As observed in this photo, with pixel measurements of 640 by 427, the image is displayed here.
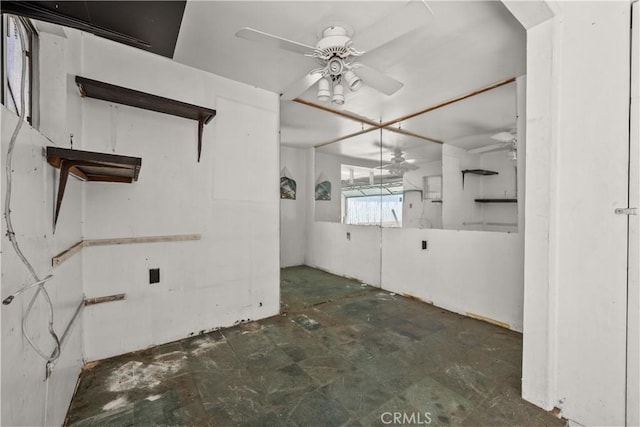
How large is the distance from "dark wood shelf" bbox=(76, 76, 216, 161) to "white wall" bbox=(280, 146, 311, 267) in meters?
3.06

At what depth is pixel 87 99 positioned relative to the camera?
216 centimetres

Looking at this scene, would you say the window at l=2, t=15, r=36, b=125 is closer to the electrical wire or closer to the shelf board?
the electrical wire

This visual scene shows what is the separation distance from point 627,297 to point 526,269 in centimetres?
44

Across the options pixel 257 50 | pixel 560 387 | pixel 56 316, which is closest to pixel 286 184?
pixel 257 50

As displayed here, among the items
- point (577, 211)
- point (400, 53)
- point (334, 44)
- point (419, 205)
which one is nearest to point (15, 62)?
point (334, 44)

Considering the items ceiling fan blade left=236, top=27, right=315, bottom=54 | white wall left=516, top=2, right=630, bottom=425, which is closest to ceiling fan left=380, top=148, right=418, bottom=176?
white wall left=516, top=2, right=630, bottom=425

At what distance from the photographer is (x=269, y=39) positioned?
5.68 feet

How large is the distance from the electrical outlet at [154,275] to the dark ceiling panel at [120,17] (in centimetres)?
176

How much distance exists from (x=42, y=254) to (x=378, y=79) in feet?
7.48

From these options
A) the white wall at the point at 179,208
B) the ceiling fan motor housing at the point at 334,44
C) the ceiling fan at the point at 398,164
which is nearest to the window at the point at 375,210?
the ceiling fan at the point at 398,164

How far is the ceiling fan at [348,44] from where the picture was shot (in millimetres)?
1565

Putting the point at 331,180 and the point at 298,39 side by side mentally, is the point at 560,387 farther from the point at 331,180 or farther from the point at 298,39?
the point at 331,180

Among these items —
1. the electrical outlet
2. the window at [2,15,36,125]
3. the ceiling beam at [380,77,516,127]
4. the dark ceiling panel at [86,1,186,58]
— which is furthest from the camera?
the ceiling beam at [380,77,516,127]

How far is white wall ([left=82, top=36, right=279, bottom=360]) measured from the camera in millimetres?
2234
